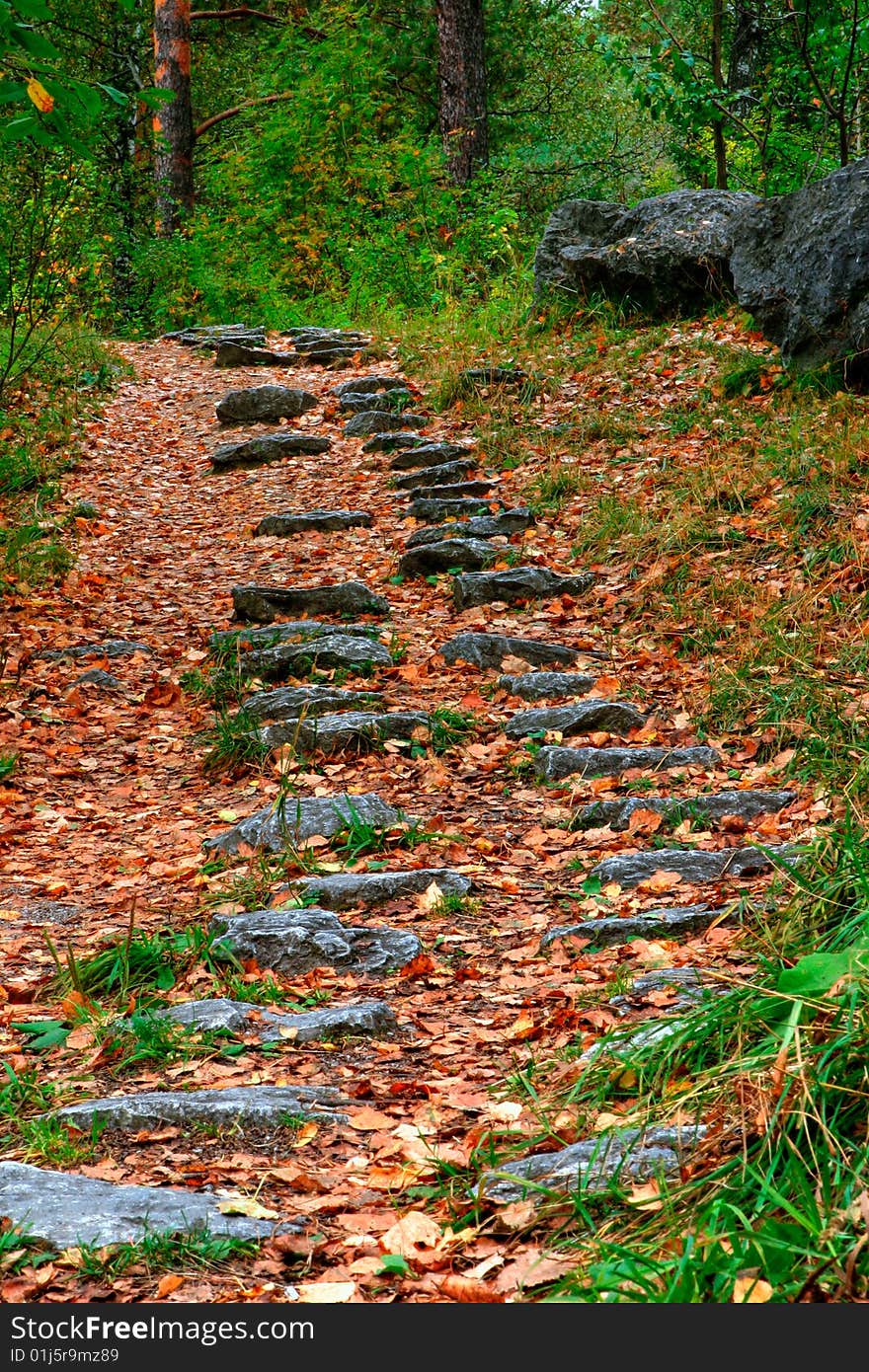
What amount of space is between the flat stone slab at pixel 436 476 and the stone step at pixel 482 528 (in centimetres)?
90

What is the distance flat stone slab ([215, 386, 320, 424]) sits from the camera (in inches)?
382

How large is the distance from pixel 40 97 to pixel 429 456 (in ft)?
16.2

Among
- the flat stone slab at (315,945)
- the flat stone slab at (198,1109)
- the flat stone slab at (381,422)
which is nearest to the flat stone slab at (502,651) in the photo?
the flat stone slab at (315,945)

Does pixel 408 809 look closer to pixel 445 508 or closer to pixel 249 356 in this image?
pixel 445 508

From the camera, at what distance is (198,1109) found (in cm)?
259

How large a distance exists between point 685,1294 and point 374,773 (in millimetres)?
3026

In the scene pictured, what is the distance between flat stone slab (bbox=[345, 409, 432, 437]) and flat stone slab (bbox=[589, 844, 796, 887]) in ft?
18.9

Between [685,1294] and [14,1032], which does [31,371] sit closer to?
[14,1032]

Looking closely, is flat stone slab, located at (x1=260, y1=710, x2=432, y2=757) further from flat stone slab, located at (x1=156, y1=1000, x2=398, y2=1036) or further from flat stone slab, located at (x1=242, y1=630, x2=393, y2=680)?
flat stone slab, located at (x1=156, y1=1000, x2=398, y2=1036)

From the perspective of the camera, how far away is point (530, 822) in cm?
424

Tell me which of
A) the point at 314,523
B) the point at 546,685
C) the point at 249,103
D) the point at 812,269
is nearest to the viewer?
the point at 546,685

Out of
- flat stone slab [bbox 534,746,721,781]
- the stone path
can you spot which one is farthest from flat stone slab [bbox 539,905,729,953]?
flat stone slab [bbox 534,746,721,781]

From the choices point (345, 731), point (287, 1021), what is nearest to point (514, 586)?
point (345, 731)

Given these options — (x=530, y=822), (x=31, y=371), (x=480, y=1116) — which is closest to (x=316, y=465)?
(x=31, y=371)
